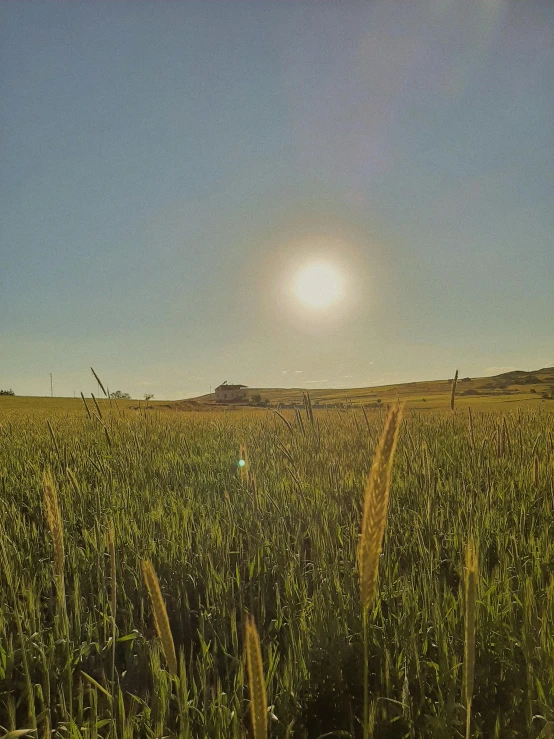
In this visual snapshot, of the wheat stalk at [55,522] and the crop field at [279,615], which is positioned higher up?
the wheat stalk at [55,522]

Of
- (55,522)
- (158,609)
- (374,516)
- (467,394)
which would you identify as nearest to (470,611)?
(374,516)

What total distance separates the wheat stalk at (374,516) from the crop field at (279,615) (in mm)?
45

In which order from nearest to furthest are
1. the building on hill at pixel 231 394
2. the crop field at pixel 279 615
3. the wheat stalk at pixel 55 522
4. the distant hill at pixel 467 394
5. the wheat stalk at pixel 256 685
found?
the wheat stalk at pixel 256 685 → the wheat stalk at pixel 55 522 → the crop field at pixel 279 615 → the distant hill at pixel 467 394 → the building on hill at pixel 231 394

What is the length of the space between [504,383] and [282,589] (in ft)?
217

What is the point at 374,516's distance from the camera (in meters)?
0.73

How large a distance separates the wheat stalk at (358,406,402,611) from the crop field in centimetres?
5

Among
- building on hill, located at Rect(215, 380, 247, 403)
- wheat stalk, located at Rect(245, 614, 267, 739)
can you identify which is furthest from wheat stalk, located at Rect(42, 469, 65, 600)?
building on hill, located at Rect(215, 380, 247, 403)

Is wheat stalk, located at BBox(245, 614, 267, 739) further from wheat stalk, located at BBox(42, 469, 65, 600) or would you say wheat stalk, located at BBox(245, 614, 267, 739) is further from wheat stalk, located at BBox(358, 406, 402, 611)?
wheat stalk, located at BBox(42, 469, 65, 600)

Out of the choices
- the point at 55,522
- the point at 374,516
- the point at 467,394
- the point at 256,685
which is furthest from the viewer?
the point at 467,394

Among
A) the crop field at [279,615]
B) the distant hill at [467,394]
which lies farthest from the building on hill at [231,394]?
the crop field at [279,615]

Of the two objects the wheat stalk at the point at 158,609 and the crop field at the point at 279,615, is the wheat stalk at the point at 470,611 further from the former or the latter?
the wheat stalk at the point at 158,609

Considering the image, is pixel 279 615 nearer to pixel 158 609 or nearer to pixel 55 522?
pixel 55 522

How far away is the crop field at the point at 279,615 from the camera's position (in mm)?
1305

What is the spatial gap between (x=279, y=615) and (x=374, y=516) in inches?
54.9
